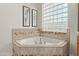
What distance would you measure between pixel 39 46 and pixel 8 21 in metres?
0.40

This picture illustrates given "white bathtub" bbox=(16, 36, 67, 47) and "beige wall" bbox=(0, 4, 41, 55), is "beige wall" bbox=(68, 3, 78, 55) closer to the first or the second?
"white bathtub" bbox=(16, 36, 67, 47)

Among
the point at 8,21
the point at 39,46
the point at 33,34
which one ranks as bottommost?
the point at 39,46

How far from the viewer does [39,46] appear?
128 cm

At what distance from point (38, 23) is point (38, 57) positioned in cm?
34

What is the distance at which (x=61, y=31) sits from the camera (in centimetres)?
131

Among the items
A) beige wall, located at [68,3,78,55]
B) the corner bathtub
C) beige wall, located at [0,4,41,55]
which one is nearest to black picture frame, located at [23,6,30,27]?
beige wall, located at [0,4,41,55]

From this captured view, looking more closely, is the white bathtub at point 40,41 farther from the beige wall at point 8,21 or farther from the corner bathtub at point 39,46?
the beige wall at point 8,21

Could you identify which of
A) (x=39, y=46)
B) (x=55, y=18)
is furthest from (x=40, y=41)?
(x=55, y=18)

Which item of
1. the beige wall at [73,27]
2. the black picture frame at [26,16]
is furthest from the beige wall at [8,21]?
the beige wall at [73,27]

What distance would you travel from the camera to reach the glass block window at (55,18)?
4.23 feet

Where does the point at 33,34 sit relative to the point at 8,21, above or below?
below

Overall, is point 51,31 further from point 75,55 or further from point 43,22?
point 75,55

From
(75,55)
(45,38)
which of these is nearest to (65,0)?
(45,38)

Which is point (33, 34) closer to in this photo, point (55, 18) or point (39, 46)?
point (39, 46)
